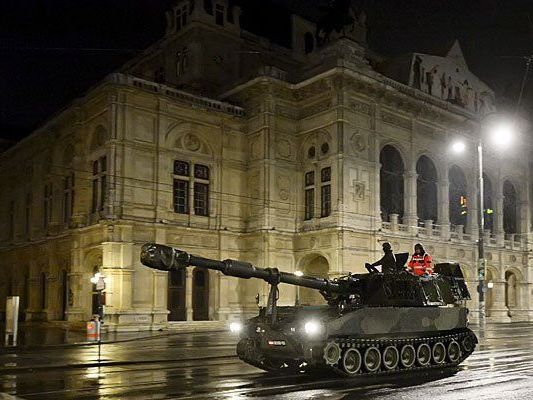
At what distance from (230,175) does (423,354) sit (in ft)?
71.9

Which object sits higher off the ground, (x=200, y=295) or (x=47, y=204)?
(x=47, y=204)

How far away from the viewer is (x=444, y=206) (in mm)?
41656

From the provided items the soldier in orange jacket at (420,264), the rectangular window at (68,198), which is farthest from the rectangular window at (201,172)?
the soldier in orange jacket at (420,264)

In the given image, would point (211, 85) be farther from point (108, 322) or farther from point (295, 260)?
point (108, 322)

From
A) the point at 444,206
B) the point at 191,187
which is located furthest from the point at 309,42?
the point at 191,187

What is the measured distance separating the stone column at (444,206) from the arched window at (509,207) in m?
8.59

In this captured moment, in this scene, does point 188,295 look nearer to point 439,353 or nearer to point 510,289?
point 439,353

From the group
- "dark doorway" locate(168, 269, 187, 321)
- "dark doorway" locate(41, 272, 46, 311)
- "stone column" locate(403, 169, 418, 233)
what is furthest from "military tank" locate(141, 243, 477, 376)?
"dark doorway" locate(41, 272, 46, 311)

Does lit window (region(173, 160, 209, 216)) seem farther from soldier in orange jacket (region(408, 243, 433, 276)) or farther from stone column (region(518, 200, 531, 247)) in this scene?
stone column (region(518, 200, 531, 247))

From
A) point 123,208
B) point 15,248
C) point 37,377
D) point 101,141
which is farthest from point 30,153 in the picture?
point 37,377

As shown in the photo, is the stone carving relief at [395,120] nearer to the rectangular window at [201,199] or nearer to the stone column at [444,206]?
the stone column at [444,206]

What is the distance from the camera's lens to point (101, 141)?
115 ft

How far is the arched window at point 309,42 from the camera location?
46.2 m

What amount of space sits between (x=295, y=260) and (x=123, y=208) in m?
9.81
